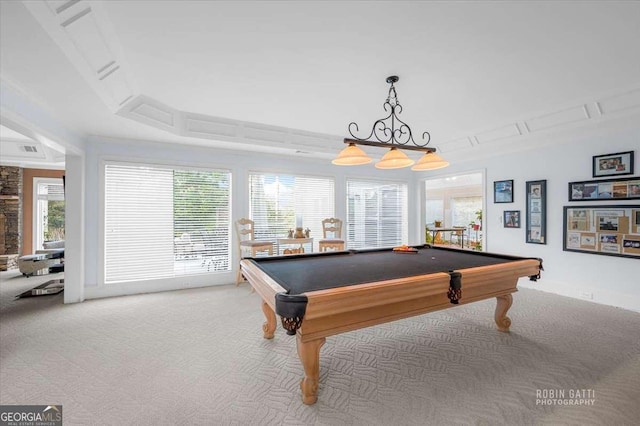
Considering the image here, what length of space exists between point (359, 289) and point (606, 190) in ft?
14.1

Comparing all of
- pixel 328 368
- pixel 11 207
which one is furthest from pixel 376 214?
pixel 11 207

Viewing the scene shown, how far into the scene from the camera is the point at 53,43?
1.79m

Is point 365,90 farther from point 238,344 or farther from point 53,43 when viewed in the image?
point 238,344

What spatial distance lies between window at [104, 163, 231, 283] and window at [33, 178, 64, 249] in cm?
449

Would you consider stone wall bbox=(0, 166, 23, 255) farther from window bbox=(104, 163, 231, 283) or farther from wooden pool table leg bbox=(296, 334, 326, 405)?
wooden pool table leg bbox=(296, 334, 326, 405)

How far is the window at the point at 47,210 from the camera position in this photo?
6691 mm

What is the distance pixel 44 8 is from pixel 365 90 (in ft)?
8.50

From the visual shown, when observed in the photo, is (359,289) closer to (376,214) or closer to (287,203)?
(287,203)

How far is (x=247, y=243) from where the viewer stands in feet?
14.9

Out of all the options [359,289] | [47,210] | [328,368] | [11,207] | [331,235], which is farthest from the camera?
[47,210]

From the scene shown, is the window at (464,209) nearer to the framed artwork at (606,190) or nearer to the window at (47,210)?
the framed artwork at (606,190)

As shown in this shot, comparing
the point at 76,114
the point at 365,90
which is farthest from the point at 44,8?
the point at 365,90

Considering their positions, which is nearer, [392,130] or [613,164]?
[392,130]

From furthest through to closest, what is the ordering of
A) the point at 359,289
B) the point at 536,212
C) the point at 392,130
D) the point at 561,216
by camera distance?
1. the point at 536,212
2. the point at 561,216
3. the point at 392,130
4. the point at 359,289
